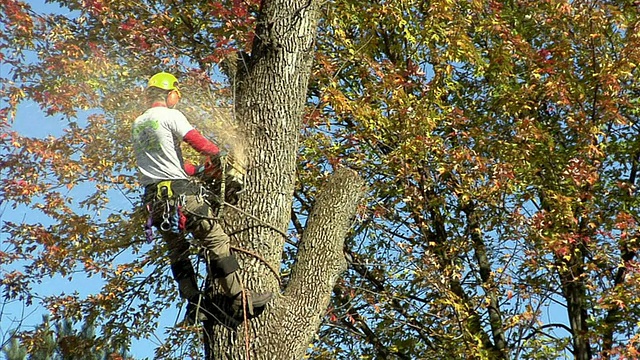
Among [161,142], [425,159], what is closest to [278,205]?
[161,142]

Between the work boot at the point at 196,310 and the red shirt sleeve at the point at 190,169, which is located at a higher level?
the red shirt sleeve at the point at 190,169

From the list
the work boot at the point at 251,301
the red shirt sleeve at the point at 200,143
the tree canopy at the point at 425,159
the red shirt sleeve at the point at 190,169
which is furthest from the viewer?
the tree canopy at the point at 425,159

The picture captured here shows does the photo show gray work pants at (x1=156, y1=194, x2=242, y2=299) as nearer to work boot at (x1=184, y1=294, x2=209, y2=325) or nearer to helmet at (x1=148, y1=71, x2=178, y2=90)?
work boot at (x1=184, y1=294, x2=209, y2=325)

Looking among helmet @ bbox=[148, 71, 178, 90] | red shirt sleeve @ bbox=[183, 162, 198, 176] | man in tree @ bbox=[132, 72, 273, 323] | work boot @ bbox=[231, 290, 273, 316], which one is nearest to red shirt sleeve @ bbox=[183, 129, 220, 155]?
man in tree @ bbox=[132, 72, 273, 323]

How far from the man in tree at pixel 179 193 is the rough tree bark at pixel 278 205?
0.13m

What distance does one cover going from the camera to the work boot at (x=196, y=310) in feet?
14.7

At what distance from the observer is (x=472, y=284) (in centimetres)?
991

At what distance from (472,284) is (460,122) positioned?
6.50ft

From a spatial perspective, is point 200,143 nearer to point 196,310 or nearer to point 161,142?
point 161,142

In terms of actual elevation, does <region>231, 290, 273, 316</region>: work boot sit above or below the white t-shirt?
below

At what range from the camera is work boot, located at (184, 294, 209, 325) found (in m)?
4.47

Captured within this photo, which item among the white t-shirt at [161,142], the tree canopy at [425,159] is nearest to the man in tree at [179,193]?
the white t-shirt at [161,142]

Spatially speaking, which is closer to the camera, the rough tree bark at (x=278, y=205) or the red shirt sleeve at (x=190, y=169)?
the rough tree bark at (x=278, y=205)

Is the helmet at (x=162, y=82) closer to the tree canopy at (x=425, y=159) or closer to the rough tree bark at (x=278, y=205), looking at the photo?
the rough tree bark at (x=278, y=205)
